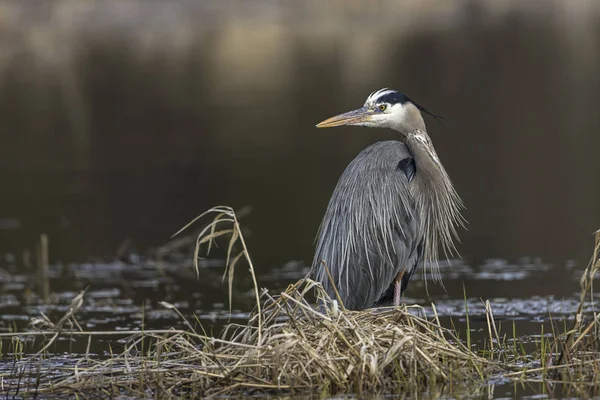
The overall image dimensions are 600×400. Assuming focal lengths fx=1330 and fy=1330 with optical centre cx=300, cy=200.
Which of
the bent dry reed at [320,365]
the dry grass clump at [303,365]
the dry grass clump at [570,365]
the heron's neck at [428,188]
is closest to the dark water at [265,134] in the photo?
Result: the heron's neck at [428,188]

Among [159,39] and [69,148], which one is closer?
[69,148]

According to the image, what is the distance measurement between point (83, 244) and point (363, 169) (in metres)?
5.56

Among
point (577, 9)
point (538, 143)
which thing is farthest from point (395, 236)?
point (577, 9)

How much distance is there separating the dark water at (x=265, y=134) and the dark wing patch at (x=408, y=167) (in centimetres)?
119

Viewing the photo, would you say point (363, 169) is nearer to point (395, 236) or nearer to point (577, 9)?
point (395, 236)

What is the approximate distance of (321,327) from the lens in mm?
6777

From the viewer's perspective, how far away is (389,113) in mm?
8477

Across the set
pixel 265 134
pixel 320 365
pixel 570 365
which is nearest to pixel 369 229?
pixel 320 365

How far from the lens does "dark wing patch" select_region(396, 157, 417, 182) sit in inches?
332

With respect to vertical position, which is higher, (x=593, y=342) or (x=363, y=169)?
(x=363, y=169)

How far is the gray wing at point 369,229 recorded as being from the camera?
828 cm

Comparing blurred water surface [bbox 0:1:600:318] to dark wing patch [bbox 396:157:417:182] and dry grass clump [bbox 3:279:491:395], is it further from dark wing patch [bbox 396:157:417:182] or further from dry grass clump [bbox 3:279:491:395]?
dry grass clump [bbox 3:279:491:395]

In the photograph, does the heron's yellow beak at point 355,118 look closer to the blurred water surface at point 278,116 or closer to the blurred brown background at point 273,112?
the blurred water surface at point 278,116

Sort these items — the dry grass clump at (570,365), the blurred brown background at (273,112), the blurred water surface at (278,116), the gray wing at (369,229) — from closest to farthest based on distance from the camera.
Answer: the dry grass clump at (570,365) < the gray wing at (369,229) < the blurred water surface at (278,116) < the blurred brown background at (273,112)
